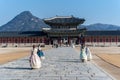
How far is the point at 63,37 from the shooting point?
9162cm

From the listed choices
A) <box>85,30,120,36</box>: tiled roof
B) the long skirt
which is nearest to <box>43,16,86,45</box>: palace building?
<box>85,30,120,36</box>: tiled roof

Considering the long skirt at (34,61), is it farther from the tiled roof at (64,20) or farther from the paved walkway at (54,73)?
the tiled roof at (64,20)

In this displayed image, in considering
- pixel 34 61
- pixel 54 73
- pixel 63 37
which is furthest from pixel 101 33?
pixel 54 73

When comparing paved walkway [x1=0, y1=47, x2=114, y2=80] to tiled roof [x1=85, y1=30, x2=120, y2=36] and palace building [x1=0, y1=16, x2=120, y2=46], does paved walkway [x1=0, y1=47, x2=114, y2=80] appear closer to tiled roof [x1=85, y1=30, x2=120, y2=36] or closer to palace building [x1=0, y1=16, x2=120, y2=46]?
palace building [x1=0, y1=16, x2=120, y2=46]

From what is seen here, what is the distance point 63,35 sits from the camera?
91.0 m

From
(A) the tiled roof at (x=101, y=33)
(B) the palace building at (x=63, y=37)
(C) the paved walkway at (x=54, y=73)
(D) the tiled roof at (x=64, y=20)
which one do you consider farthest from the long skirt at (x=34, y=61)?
(D) the tiled roof at (x=64, y=20)

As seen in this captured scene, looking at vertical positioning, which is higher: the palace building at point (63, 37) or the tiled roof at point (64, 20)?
the tiled roof at point (64, 20)

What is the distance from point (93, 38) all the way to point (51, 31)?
39.0ft

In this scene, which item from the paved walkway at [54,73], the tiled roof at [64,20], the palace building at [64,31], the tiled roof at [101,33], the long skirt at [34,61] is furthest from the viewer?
the tiled roof at [64,20]

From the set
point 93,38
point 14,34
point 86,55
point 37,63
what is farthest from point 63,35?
point 37,63

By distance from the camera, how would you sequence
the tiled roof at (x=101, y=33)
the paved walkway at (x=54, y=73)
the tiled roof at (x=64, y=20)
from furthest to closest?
the tiled roof at (x=64, y=20)
the tiled roof at (x=101, y=33)
the paved walkway at (x=54, y=73)

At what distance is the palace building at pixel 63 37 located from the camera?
9094cm

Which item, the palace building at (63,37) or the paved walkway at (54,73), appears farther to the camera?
the palace building at (63,37)

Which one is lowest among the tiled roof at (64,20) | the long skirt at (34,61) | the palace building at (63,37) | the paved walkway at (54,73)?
the paved walkway at (54,73)
